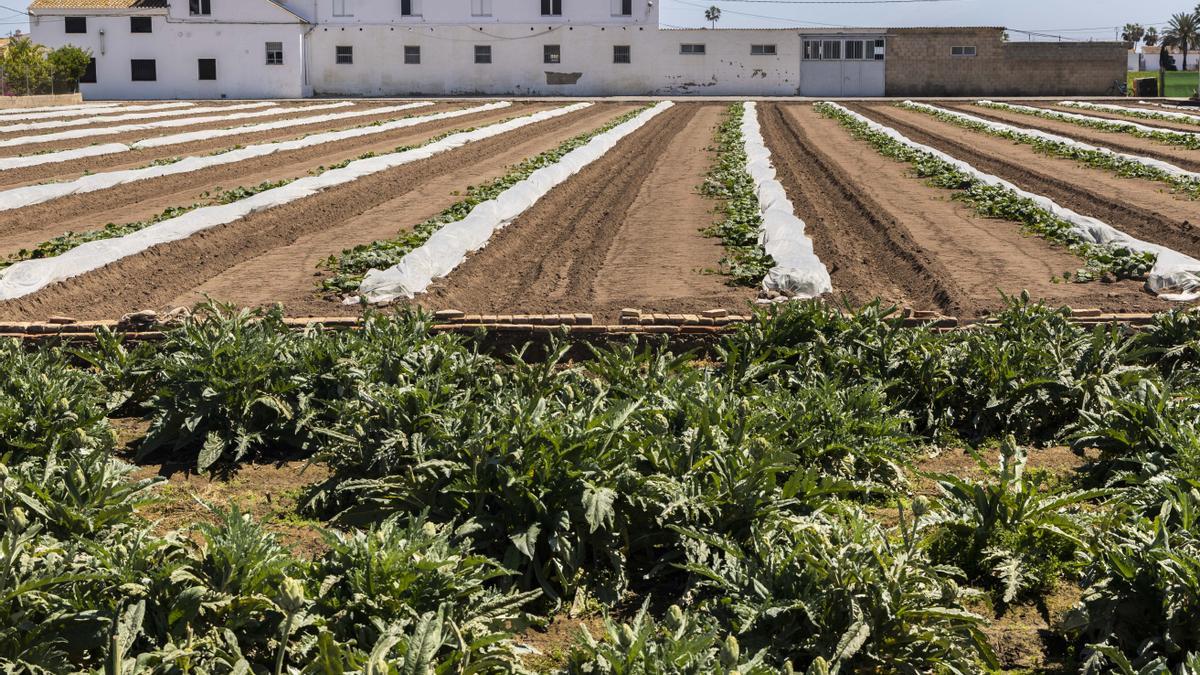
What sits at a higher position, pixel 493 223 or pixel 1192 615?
pixel 493 223

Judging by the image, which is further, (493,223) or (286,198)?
(286,198)

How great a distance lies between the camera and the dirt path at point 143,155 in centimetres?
1811

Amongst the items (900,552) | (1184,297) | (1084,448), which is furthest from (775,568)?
(1184,297)

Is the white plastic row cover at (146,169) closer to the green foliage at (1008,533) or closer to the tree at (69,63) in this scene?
A: the green foliage at (1008,533)

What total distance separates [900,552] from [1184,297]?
6.66 meters

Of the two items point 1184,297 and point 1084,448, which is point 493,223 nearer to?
point 1184,297

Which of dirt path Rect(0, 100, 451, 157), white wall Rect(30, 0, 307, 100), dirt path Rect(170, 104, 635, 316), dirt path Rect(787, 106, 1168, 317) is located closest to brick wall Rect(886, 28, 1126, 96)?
dirt path Rect(0, 100, 451, 157)

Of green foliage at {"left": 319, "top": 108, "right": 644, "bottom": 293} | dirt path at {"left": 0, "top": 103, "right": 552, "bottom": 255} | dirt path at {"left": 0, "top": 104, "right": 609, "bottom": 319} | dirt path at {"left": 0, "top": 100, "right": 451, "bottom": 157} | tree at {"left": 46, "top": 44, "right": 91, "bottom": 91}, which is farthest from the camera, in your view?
tree at {"left": 46, "top": 44, "right": 91, "bottom": 91}

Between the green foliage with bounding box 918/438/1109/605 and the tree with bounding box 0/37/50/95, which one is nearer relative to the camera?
the green foliage with bounding box 918/438/1109/605

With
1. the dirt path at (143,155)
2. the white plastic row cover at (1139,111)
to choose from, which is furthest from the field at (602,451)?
the white plastic row cover at (1139,111)

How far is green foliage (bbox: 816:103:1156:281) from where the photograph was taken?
10.5 meters

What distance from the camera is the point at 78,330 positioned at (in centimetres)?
812

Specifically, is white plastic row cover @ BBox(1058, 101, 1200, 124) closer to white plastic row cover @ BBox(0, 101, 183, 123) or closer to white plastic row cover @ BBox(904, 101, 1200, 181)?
white plastic row cover @ BBox(904, 101, 1200, 181)

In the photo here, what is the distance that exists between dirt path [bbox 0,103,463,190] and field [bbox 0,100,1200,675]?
648 centimetres
